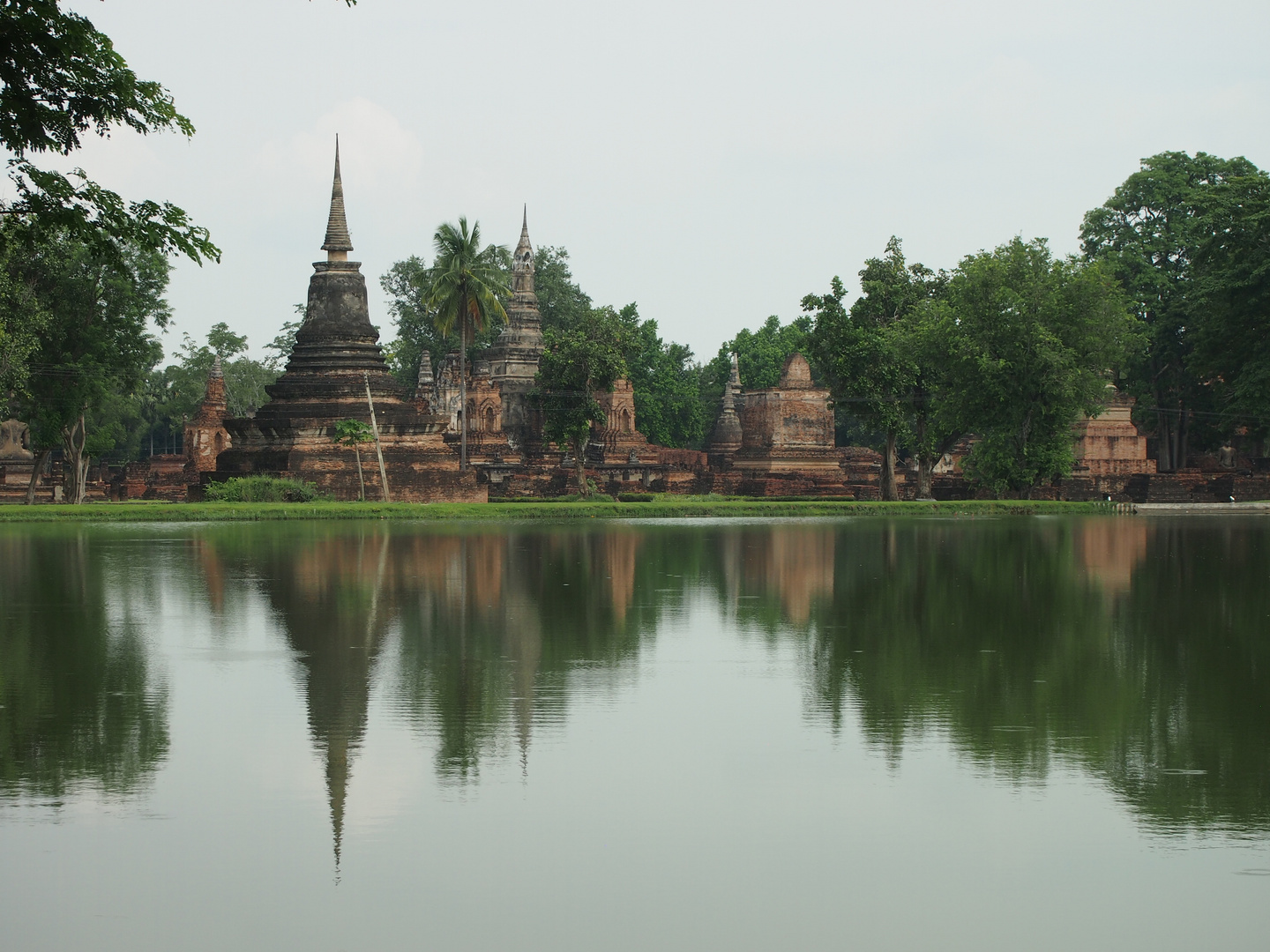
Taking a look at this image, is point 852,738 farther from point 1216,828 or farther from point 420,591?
point 420,591

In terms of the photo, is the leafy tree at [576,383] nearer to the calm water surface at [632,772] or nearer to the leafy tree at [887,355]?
the leafy tree at [887,355]

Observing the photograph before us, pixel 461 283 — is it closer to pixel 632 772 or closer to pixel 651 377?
pixel 651 377

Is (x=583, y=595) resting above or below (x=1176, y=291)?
below

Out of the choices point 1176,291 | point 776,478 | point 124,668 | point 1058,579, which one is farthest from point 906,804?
point 1176,291

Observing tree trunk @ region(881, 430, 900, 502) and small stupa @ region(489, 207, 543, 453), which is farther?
small stupa @ region(489, 207, 543, 453)

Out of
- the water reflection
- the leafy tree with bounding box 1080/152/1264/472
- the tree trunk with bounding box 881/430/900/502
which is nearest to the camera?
the water reflection

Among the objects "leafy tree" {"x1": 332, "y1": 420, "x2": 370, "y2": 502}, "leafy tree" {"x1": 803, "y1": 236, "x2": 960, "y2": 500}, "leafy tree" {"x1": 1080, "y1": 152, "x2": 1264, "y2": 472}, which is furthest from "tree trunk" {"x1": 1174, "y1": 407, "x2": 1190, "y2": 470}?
"leafy tree" {"x1": 332, "y1": 420, "x2": 370, "y2": 502}

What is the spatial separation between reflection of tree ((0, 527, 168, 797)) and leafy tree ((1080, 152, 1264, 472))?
42.9 meters

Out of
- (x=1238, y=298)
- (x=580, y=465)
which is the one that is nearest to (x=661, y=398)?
(x=580, y=465)

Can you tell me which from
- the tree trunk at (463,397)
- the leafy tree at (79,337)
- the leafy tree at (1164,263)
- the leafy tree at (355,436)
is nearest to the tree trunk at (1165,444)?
the leafy tree at (1164,263)

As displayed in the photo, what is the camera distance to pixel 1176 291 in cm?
5250

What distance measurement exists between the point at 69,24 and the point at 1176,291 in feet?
158

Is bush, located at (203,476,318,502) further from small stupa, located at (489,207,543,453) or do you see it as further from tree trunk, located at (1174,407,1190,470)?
tree trunk, located at (1174,407,1190,470)

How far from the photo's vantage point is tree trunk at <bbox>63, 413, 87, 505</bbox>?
45.0 meters
